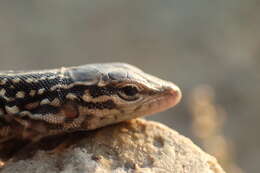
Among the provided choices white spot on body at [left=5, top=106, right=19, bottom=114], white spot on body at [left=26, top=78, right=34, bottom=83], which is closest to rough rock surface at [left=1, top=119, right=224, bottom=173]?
white spot on body at [left=5, top=106, right=19, bottom=114]

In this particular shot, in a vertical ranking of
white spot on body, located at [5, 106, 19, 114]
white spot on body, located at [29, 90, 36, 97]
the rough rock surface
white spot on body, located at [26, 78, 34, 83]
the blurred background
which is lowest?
the blurred background

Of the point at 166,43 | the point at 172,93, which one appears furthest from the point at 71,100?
the point at 166,43

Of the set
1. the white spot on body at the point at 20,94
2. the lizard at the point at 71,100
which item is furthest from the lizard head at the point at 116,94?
the white spot on body at the point at 20,94

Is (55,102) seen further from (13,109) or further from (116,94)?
(116,94)

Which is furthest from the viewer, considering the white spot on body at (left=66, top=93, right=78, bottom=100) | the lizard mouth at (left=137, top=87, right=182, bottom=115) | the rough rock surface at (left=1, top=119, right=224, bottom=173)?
the lizard mouth at (left=137, top=87, right=182, bottom=115)

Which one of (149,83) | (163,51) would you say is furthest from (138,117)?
(163,51)

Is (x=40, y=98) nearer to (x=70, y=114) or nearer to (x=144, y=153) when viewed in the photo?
(x=70, y=114)

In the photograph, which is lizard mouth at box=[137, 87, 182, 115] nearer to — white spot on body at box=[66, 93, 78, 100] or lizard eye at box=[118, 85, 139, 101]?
lizard eye at box=[118, 85, 139, 101]
